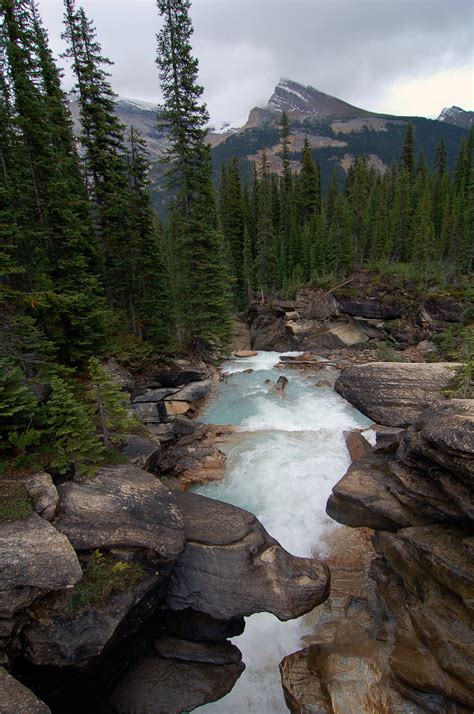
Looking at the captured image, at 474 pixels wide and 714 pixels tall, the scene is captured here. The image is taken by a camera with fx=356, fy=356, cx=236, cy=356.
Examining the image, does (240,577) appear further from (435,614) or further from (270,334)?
(270,334)

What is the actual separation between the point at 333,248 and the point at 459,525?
44790mm

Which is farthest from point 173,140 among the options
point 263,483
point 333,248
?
point 333,248

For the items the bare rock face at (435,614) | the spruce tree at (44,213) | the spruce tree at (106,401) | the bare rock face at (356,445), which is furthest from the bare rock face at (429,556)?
the spruce tree at (44,213)

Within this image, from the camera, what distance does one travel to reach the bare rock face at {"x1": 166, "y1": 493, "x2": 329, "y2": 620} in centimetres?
909

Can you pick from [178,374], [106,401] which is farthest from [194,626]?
[178,374]

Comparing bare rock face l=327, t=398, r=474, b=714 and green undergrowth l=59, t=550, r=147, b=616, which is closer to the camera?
bare rock face l=327, t=398, r=474, b=714

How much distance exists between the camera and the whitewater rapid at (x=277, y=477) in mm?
8961

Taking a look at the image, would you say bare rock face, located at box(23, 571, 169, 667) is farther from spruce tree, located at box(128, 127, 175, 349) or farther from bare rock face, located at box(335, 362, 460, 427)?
spruce tree, located at box(128, 127, 175, 349)

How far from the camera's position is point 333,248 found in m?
48.0

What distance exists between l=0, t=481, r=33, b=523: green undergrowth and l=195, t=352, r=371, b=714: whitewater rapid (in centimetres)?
632

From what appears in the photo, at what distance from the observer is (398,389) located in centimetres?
1172

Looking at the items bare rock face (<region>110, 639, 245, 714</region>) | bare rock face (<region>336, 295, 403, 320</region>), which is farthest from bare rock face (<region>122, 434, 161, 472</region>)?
bare rock face (<region>336, 295, 403, 320</region>)

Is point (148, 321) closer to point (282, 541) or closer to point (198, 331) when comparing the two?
point (198, 331)

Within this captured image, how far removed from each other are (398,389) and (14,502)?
11.2 m
